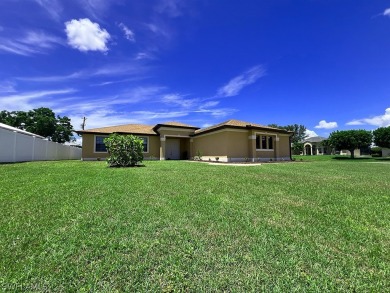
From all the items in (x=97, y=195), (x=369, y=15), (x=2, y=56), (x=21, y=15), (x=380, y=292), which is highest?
(x=369, y=15)

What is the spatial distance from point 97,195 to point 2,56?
12.6 meters

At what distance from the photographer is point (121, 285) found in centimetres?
229

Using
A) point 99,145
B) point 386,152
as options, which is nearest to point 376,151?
point 386,152

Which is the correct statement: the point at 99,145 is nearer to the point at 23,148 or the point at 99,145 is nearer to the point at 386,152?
the point at 23,148

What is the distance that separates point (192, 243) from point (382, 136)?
133 feet

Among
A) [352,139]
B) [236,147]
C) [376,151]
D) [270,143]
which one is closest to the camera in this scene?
[236,147]

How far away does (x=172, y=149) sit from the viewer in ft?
89.8

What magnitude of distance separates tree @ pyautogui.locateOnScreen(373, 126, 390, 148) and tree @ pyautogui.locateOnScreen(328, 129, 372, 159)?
733mm

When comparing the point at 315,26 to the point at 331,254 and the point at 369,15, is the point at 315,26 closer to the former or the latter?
the point at 369,15

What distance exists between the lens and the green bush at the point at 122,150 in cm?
1350

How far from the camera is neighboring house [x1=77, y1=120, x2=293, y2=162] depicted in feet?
68.2

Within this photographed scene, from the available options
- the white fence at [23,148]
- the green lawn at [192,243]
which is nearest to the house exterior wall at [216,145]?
the white fence at [23,148]

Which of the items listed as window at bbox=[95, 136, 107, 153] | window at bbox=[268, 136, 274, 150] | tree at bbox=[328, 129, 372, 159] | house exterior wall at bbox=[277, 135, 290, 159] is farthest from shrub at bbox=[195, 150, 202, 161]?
tree at bbox=[328, 129, 372, 159]

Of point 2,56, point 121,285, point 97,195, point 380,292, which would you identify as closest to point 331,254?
point 380,292
